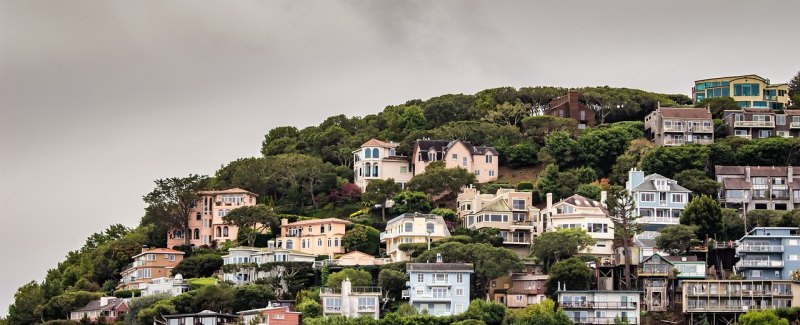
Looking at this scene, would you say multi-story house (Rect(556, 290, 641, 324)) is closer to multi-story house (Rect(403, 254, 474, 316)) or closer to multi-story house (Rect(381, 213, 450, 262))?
multi-story house (Rect(403, 254, 474, 316))

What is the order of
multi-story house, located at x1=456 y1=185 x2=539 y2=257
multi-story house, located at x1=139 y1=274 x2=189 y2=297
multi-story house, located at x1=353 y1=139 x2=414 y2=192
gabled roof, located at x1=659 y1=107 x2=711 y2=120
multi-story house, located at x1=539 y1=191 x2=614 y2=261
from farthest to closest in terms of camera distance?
gabled roof, located at x1=659 y1=107 x2=711 y2=120, multi-story house, located at x1=353 y1=139 x2=414 y2=192, multi-story house, located at x1=456 y1=185 x2=539 y2=257, multi-story house, located at x1=539 y1=191 x2=614 y2=261, multi-story house, located at x1=139 y1=274 x2=189 y2=297

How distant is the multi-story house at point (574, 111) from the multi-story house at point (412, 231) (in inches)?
1180

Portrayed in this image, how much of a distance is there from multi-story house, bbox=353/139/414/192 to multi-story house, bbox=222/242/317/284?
54.9 feet

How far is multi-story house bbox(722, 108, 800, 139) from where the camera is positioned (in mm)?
131375

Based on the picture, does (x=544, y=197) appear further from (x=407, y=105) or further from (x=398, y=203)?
(x=407, y=105)

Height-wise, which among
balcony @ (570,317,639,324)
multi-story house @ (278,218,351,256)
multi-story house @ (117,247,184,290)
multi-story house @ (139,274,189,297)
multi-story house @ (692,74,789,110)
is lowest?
balcony @ (570,317,639,324)

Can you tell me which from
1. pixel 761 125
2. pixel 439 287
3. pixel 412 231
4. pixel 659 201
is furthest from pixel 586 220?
pixel 761 125

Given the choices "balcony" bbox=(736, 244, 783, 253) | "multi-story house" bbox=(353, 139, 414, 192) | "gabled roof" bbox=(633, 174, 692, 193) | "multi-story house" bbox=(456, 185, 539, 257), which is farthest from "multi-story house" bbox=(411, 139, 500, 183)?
"balcony" bbox=(736, 244, 783, 253)

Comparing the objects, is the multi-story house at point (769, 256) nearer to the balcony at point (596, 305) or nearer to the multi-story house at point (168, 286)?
the balcony at point (596, 305)

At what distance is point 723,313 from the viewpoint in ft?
324

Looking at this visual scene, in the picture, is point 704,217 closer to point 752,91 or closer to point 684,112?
point 684,112

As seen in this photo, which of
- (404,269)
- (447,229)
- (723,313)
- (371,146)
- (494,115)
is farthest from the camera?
(494,115)

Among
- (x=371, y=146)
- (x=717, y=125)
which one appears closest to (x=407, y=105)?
(x=371, y=146)

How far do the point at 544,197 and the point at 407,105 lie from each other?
32856 mm
